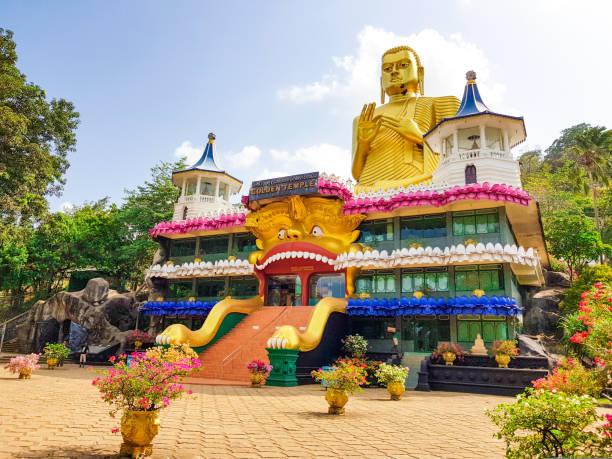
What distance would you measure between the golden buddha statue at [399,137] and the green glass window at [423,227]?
4050mm

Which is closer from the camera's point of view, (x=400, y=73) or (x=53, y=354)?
(x=53, y=354)

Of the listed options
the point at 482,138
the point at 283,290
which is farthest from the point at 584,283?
the point at 283,290

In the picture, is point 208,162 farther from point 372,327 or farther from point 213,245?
point 372,327

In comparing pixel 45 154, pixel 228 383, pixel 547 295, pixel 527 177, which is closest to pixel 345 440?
pixel 228 383

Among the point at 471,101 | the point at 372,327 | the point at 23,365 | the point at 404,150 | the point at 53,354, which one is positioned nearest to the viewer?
the point at 23,365

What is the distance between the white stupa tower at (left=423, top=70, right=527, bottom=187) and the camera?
2297 centimetres

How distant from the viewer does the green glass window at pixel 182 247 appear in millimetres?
31036

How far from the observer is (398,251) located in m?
22.2

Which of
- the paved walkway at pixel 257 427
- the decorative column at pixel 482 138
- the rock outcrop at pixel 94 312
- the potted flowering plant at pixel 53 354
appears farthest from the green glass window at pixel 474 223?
the rock outcrop at pixel 94 312

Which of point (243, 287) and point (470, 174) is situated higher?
point (470, 174)

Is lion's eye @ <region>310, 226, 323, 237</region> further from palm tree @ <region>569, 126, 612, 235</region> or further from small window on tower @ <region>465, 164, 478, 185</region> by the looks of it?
palm tree @ <region>569, 126, 612, 235</region>

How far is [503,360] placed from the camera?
57.0 ft

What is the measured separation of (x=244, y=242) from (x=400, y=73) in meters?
17.1

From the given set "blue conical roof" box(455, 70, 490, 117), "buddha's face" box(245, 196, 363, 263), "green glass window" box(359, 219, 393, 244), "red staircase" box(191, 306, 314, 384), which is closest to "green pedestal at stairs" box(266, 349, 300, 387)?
"red staircase" box(191, 306, 314, 384)
